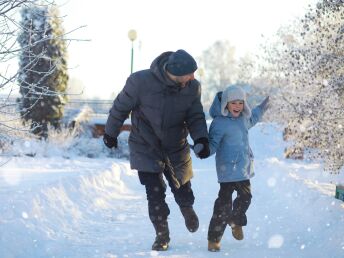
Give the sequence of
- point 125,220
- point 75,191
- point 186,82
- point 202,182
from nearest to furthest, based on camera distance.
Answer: point 186,82 < point 125,220 < point 75,191 < point 202,182

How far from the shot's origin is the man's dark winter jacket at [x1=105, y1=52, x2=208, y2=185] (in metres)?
5.52

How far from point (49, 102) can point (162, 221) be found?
2267 cm

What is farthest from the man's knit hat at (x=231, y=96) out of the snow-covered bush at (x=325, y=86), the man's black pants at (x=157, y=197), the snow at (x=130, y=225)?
the snow-covered bush at (x=325, y=86)

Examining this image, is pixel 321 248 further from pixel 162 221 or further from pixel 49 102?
pixel 49 102

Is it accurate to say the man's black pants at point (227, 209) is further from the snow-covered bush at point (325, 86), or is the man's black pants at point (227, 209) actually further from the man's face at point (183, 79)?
the snow-covered bush at point (325, 86)

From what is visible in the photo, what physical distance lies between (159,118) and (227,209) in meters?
1.27

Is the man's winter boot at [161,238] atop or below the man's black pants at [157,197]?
below

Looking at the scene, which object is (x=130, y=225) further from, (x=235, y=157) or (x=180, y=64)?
(x=180, y=64)

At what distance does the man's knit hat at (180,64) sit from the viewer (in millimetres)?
5312

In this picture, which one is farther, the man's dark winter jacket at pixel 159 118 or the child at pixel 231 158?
the child at pixel 231 158

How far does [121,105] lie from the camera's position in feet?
18.4

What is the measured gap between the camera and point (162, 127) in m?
5.59

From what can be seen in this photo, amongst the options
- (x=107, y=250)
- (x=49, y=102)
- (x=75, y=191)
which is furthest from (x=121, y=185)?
(x=49, y=102)

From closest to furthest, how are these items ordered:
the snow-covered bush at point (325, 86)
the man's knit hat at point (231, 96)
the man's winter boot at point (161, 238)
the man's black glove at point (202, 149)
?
the man's black glove at point (202, 149) → the man's winter boot at point (161, 238) → the man's knit hat at point (231, 96) → the snow-covered bush at point (325, 86)
